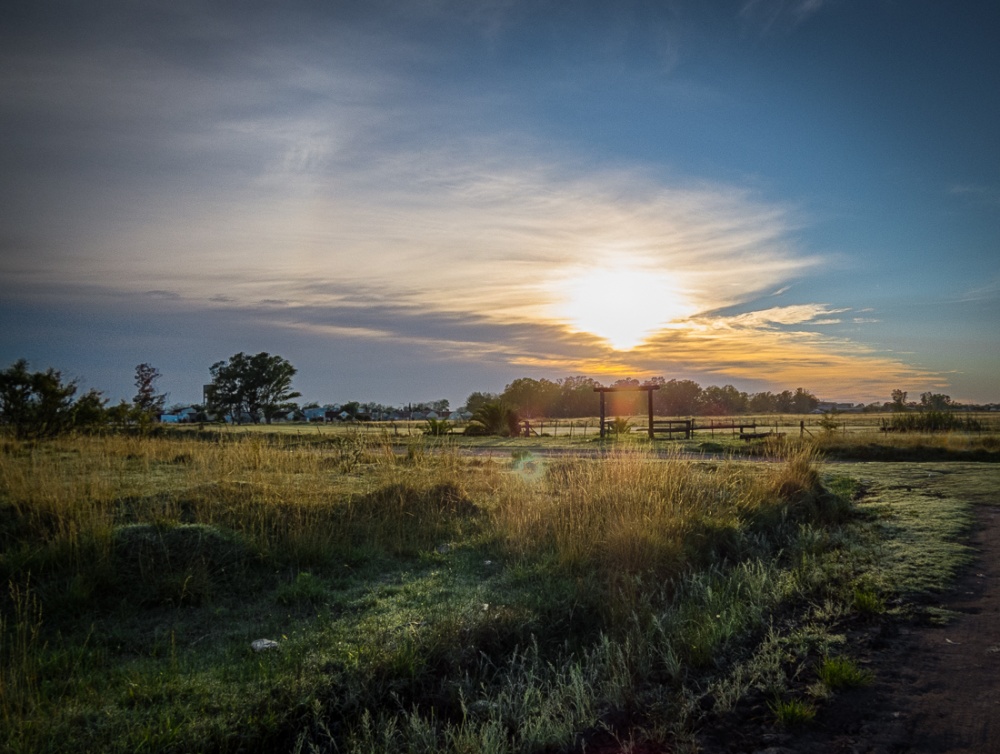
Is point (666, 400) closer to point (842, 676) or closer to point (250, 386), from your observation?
point (250, 386)

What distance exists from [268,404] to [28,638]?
90363mm

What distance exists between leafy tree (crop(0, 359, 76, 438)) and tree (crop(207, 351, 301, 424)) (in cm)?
7140

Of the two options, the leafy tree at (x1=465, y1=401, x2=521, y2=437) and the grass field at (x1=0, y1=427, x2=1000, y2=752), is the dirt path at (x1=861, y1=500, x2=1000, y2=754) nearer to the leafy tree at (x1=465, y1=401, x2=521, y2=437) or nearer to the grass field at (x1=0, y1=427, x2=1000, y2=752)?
the grass field at (x1=0, y1=427, x2=1000, y2=752)

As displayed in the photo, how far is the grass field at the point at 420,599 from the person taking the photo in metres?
4.52

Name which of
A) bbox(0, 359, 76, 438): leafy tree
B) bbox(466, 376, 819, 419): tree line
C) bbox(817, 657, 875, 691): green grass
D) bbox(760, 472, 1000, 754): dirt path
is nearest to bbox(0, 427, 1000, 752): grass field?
bbox(817, 657, 875, 691): green grass

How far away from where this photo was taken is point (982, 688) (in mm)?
4395

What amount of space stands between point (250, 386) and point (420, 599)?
90.6 meters

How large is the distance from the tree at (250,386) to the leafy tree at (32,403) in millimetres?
71404

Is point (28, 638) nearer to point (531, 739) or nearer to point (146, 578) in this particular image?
point (146, 578)

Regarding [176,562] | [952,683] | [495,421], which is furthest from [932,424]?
[176,562]

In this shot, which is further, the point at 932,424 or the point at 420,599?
the point at 932,424

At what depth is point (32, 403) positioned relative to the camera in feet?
65.4

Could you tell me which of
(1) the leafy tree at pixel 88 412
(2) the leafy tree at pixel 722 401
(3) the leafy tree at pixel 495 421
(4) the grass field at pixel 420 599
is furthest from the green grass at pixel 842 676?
(2) the leafy tree at pixel 722 401

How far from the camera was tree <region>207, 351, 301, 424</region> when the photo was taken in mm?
90500
